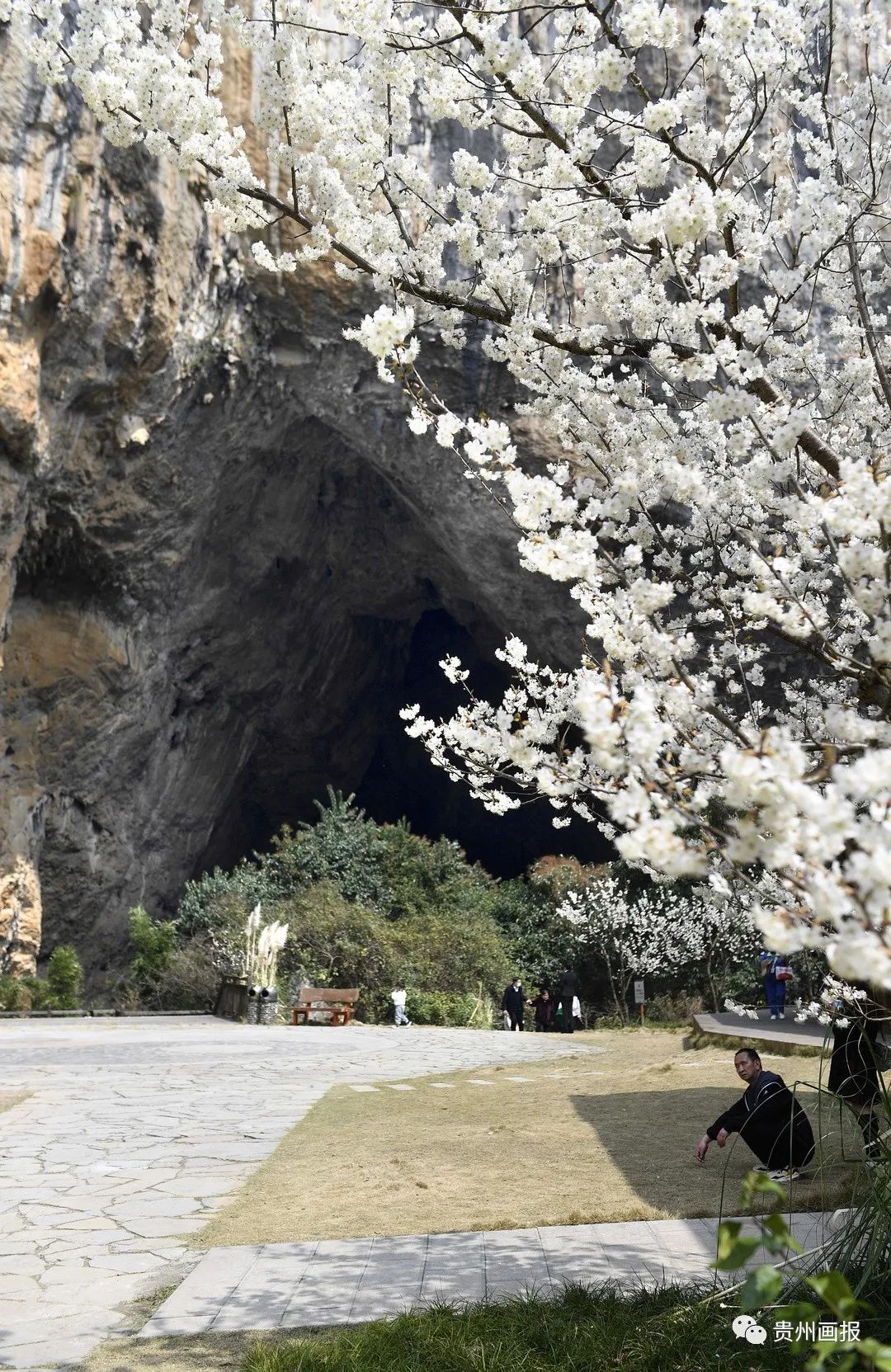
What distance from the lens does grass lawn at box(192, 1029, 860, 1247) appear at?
17.2 ft

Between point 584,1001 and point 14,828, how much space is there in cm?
1180

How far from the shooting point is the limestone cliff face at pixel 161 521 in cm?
1500

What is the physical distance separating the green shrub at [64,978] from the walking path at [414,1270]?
567 inches

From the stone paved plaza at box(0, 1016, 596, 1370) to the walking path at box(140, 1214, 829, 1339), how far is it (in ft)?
1.02

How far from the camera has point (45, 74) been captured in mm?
4941

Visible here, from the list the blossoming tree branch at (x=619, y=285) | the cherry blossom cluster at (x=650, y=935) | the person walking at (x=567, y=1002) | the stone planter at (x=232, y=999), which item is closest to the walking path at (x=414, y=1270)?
the blossoming tree branch at (x=619, y=285)

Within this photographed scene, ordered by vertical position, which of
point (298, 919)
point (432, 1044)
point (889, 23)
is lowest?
point (432, 1044)

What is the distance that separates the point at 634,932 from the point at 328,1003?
6.73 m

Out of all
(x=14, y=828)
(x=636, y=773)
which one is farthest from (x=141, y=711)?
(x=636, y=773)

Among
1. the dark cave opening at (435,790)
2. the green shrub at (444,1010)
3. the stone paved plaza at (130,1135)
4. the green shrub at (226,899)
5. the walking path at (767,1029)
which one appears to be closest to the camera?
the stone paved plaza at (130,1135)

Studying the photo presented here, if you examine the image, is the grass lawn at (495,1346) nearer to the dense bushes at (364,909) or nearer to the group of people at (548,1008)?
the group of people at (548,1008)

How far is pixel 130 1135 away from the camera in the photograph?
24.2 ft

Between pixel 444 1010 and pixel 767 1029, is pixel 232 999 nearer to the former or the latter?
pixel 444 1010

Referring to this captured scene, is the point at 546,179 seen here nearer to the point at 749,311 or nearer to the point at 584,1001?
the point at 749,311
